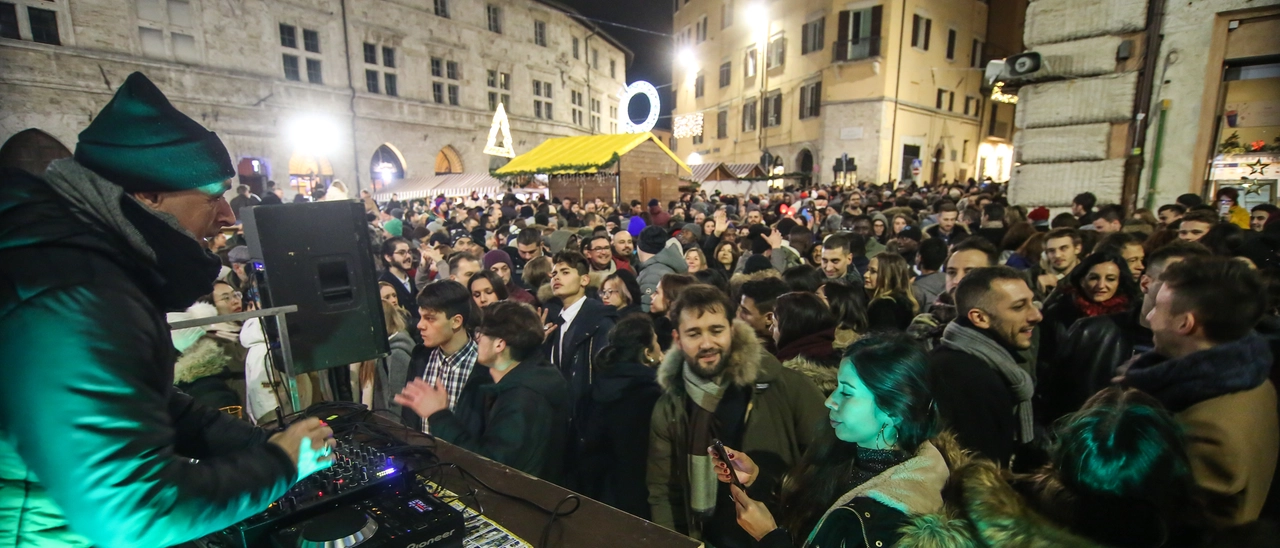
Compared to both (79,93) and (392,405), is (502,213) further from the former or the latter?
(79,93)

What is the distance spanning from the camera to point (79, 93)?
14.6m

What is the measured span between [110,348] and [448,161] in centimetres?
2783

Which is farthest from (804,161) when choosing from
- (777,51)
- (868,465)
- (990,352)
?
(868,465)

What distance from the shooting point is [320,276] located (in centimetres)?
257

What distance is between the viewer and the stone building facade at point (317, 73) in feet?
46.6

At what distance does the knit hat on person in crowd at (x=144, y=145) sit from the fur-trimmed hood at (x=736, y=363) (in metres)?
1.67

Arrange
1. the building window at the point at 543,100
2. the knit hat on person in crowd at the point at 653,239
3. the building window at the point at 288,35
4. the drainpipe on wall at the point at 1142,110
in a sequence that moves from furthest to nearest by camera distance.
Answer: the building window at the point at 543,100 < the building window at the point at 288,35 < the drainpipe on wall at the point at 1142,110 < the knit hat on person in crowd at the point at 653,239

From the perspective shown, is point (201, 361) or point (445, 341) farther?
point (445, 341)

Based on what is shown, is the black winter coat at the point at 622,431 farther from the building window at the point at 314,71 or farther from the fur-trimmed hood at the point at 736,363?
the building window at the point at 314,71

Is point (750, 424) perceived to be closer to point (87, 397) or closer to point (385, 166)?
point (87, 397)

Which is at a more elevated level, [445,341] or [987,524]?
[987,524]

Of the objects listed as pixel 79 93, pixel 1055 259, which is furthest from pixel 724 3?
pixel 1055 259

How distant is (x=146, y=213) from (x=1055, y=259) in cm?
533

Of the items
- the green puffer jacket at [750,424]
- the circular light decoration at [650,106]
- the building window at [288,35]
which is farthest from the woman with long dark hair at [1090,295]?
the building window at [288,35]
